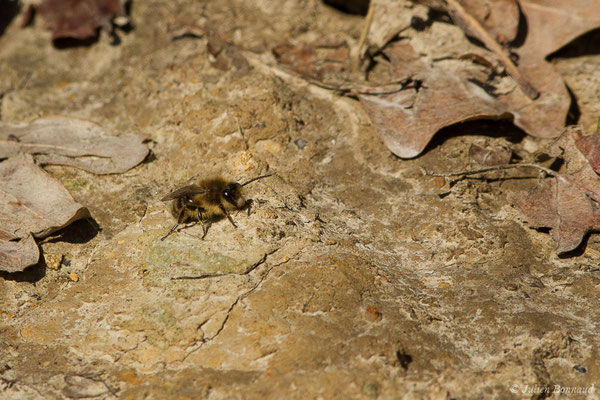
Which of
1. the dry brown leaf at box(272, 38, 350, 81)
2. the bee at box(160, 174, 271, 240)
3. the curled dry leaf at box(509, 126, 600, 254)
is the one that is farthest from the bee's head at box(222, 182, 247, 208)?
the curled dry leaf at box(509, 126, 600, 254)

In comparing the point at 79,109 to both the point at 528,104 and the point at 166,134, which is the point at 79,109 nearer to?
the point at 166,134

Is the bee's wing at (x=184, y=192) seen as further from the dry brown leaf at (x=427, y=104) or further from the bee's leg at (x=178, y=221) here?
the dry brown leaf at (x=427, y=104)

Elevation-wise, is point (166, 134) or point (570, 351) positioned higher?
point (570, 351)

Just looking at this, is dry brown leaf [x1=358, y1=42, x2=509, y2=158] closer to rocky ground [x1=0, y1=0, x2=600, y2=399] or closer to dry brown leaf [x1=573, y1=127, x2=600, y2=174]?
rocky ground [x1=0, y1=0, x2=600, y2=399]

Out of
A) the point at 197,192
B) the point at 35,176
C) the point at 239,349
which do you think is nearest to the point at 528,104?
the point at 197,192

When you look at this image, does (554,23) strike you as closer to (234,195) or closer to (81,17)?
(234,195)

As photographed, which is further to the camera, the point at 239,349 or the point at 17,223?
the point at 17,223
